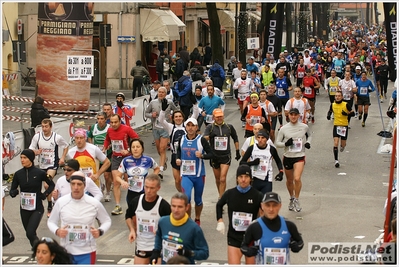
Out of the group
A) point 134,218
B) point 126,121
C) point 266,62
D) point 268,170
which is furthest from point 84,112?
point 134,218

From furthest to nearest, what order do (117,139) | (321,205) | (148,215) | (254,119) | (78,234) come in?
(254,119), (321,205), (117,139), (148,215), (78,234)

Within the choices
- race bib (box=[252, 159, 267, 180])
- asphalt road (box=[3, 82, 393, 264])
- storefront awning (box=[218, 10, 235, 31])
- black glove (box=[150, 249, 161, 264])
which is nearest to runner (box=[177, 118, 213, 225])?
asphalt road (box=[3, 82, 393, 264])

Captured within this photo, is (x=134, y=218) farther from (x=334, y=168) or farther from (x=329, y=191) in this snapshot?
(x=334, y=168)

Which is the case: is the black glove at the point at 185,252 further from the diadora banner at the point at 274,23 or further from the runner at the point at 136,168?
the diadora banner at the point at 274,23

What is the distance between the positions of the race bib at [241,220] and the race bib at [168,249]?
1.46 m

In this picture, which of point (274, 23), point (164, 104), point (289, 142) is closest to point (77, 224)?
point (289, 142)

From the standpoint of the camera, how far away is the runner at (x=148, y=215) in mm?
9117

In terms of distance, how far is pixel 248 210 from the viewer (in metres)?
9.73

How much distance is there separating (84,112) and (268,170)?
15.0m

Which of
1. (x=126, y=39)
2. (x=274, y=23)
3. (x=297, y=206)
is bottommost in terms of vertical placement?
(x=297, y=206)

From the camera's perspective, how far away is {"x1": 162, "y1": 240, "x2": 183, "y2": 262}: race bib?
8285 millimetres

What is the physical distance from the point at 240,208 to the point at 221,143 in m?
4.33

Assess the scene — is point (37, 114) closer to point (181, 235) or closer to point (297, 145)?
point (297, 145)

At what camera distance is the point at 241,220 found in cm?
970
